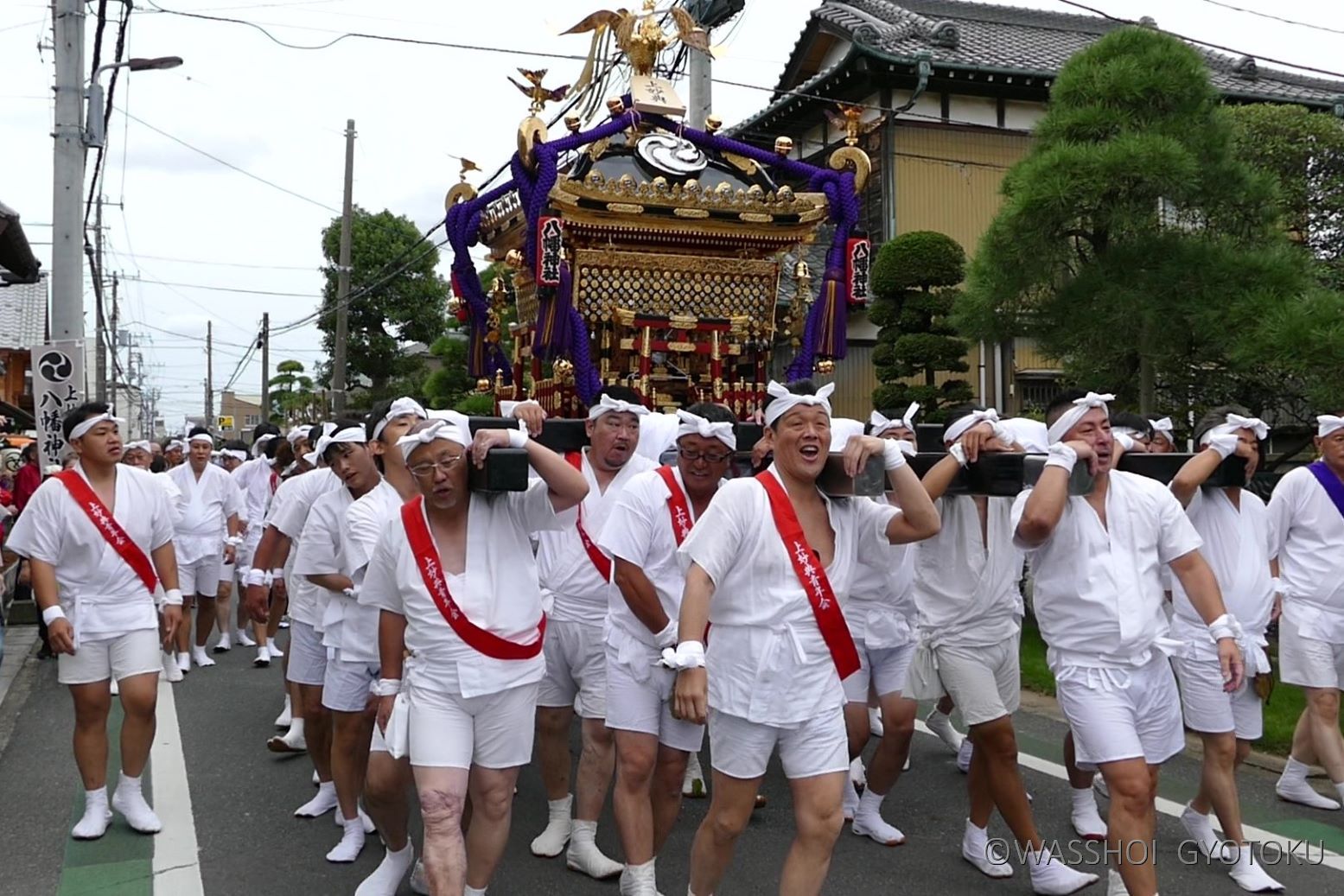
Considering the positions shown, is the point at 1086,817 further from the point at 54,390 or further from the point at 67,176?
the point at 67,176

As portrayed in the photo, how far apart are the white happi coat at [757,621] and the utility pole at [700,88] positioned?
31.4ft

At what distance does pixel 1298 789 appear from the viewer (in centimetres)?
559

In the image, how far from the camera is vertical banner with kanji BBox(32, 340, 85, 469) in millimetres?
9344

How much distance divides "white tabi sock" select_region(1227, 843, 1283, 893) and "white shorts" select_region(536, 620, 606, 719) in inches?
101

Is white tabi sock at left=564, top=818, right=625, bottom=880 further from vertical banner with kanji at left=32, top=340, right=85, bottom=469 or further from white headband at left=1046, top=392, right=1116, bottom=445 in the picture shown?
vertical banner with kanji at left=32, top=340, right=85, bottom=469

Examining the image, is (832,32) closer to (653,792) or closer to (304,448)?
(304,448)

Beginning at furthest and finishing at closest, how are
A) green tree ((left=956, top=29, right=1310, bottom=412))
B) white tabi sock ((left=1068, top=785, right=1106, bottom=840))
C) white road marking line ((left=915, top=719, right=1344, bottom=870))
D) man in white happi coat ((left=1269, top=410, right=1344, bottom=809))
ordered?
green tree ((left=956, top=29, right=1310, bottom=412))
man in white happi coat ((left=1269, top=410, right=1344, bottom=809))
white tabi sock ((left=1068, top=785, right=1106, bottom=840))
white road marking line ((left=915, top=719, right=1344, bottom=870))

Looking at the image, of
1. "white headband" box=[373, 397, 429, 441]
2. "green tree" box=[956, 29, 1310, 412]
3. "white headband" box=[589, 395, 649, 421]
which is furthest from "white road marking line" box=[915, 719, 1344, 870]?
"green tree" box=[956, 29, 1310, 412]

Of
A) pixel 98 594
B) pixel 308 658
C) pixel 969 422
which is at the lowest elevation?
pixel 308 658

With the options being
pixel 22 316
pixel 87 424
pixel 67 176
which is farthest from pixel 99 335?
pixel 87 424

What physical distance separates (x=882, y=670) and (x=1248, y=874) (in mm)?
1635

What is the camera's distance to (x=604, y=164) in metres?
8.95

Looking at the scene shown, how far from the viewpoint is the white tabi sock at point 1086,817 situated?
5.04m

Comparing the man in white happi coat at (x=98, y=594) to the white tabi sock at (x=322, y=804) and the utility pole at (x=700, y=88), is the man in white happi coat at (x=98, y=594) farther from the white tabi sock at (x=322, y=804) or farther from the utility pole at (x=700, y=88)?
the utility pole at (x=700, y=88)
